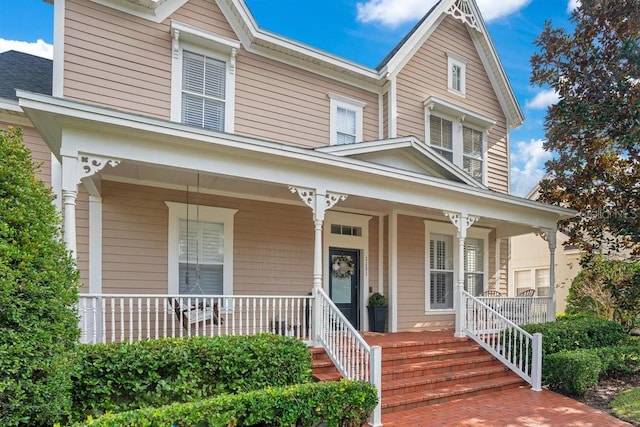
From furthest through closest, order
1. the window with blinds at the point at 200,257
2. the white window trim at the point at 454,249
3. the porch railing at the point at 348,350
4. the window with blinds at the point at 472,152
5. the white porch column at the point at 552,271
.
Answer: the window with blinds at the point at 472,152
the white window trim at the point at 454,249
the white porch column at the point at 552,271
the window with blinds at the point at 200,257
the porch railing at the point at 348,350

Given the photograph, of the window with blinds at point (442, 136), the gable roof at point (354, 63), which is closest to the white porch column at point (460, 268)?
the window with blinds at point (442, 136)

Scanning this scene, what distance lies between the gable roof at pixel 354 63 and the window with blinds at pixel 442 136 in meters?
1.73

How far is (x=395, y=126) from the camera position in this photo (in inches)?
391

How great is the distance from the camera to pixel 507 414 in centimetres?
605

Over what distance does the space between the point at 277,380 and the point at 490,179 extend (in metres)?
8.73

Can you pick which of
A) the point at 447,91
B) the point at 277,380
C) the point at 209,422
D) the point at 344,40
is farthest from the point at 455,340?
the point at 344,40

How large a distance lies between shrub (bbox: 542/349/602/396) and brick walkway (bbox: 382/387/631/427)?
1.03ft

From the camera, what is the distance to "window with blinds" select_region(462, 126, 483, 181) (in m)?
11.2

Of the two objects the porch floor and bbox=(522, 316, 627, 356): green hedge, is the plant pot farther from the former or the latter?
bbox=(522, 316, 627, 356): green hedge

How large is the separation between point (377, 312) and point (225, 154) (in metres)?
5.15

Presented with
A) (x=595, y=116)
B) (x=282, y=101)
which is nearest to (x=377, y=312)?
(x=282, y=101)

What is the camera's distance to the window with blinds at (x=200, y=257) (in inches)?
299

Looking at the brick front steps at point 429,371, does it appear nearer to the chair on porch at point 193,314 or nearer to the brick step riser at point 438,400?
the brick step riser at point 438,400

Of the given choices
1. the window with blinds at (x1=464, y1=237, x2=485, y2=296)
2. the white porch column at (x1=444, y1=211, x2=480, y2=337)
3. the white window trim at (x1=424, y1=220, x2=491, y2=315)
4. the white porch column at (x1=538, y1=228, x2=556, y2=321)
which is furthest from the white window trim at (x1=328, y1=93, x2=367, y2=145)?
the white porch column at (x1=538, y1=228, x2=556, y2=321)
